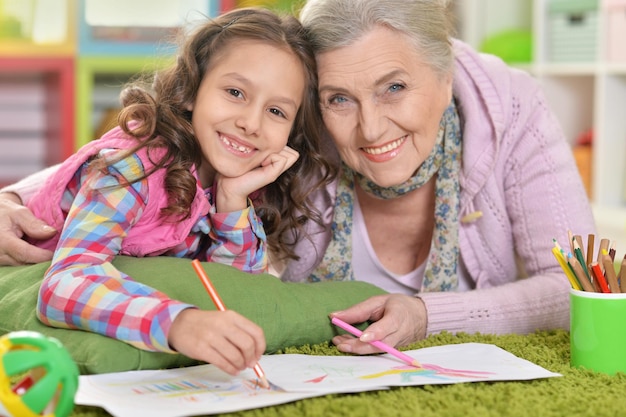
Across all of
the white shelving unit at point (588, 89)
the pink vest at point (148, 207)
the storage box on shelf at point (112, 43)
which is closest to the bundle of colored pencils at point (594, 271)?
the pink vest at point (148, 207)

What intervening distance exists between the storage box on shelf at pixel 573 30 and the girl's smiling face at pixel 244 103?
2036 millimetres

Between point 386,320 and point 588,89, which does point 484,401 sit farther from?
point 588,89

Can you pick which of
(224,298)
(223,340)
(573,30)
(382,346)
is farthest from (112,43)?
(223,340)

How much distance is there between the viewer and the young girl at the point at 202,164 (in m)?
1.37

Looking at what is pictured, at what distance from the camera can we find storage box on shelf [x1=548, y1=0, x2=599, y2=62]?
332cm

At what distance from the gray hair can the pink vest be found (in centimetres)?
36

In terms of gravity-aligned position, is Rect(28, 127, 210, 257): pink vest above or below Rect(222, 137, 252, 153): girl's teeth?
below

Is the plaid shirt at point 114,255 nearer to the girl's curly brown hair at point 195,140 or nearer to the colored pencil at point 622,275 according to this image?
the girl's curly brown hair at point 195,140

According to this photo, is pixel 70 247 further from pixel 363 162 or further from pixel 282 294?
pixel 363 162

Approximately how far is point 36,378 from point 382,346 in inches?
19.5

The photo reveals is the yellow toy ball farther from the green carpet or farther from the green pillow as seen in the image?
the green pillow

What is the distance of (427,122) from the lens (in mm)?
1668

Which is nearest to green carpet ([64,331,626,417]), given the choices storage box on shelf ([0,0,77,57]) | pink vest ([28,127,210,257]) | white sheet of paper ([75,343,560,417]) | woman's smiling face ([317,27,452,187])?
white sheet of paper ([75,343,560,417])

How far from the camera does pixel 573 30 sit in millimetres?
3410
